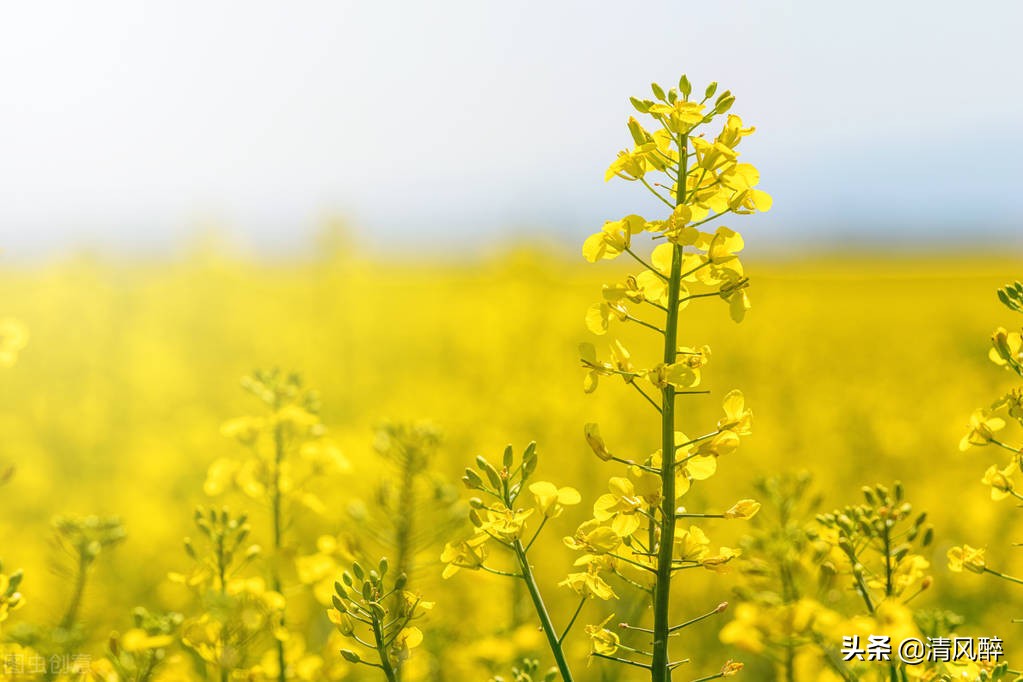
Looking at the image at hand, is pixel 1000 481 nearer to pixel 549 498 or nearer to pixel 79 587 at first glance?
pixel 549 498

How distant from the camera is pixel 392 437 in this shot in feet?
9.01

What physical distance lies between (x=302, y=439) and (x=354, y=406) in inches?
272

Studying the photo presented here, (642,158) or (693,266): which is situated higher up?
(642,158)

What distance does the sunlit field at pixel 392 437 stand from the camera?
240cm

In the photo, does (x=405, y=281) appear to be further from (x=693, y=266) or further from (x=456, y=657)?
(x=693, y=266)

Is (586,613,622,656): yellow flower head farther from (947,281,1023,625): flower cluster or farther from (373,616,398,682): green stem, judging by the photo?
(947,281,1023,625): flower cluster

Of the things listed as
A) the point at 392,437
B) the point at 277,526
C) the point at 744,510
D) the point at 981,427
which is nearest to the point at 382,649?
the point at 744,510

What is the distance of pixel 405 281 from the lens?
20922mm

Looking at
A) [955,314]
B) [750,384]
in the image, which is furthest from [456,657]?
[955,314]

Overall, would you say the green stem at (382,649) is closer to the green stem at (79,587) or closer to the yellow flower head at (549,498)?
the yellow flower head at (549,498)

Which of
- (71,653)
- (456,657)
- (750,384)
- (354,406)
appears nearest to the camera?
(71,653)

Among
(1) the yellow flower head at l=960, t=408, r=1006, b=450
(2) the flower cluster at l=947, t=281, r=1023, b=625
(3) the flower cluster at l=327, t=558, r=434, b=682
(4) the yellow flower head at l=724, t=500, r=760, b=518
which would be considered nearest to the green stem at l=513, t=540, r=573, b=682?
(3) the flower cluster at l=327, t=558, r=434, b=682

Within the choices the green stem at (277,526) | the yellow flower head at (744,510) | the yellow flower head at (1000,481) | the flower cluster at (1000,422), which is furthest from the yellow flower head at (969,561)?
the green stem at (277,526)

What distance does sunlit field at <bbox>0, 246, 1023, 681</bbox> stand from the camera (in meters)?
2.40
